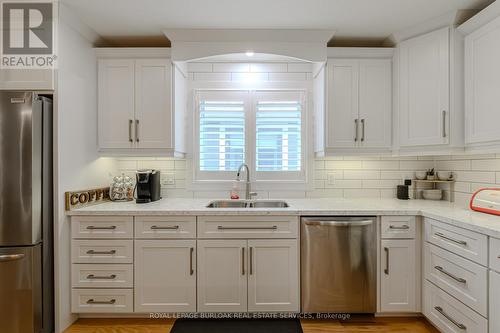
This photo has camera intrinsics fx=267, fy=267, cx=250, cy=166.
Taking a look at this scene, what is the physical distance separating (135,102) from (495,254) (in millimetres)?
2851

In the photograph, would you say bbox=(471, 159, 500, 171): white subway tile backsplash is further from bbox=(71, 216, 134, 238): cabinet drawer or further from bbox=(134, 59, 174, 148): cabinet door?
bbox=(71, 216, 134, 238): cabinet drawer

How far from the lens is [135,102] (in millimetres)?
2492

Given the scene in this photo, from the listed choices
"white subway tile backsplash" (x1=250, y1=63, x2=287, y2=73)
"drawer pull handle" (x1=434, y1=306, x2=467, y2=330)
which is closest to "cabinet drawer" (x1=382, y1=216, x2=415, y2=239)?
"drawer pull handle" (x1=434, y1=306, x2=467, y2=330)

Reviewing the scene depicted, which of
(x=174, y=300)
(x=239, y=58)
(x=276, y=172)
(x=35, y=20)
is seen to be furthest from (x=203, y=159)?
(x=35, y=20)

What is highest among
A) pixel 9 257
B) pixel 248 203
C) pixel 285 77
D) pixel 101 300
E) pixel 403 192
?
pixel 285 77

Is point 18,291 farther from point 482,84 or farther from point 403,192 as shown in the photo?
point 482,84

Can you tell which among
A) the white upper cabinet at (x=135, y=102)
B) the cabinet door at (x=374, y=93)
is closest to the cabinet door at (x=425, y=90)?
the cabinet door at (x=374, y=93)

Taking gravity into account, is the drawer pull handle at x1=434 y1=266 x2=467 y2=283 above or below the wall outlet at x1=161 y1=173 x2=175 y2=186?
below

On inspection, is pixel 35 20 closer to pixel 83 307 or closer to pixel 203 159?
pixel 203 159

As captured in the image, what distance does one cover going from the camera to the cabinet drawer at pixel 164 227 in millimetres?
2139

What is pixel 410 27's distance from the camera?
235 cm

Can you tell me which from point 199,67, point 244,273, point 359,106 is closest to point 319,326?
point 244,273

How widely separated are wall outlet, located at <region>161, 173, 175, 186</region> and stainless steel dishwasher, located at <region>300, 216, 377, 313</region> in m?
1.48
